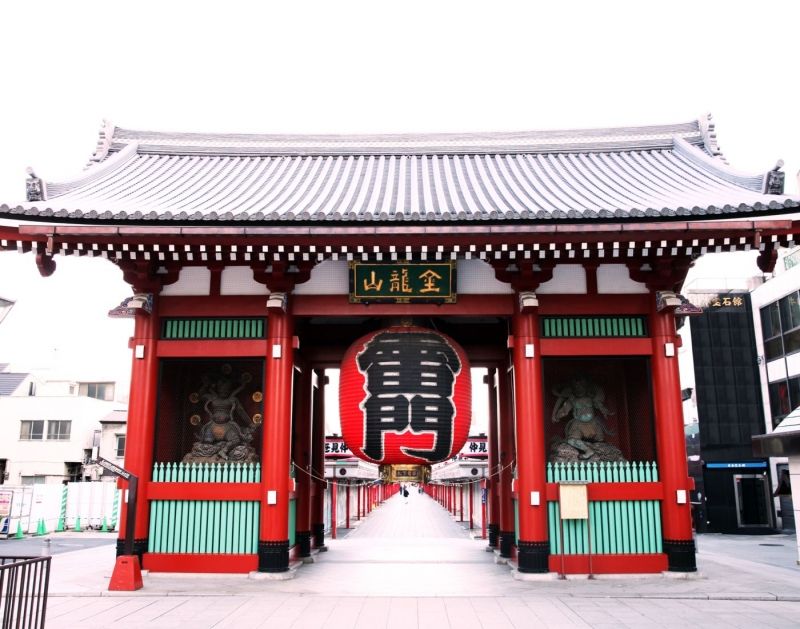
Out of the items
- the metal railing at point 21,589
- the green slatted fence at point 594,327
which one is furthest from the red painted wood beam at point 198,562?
the green slatted fence at point 594,327

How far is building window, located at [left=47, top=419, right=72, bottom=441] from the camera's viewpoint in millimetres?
40094

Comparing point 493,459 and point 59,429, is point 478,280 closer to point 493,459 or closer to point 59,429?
point 493,459

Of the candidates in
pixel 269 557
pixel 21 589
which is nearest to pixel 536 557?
pixel 269 557

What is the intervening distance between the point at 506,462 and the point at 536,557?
12.5 ft

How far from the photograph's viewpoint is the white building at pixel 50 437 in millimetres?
39438

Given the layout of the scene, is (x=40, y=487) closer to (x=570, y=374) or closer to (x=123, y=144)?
(x=123, y=144)

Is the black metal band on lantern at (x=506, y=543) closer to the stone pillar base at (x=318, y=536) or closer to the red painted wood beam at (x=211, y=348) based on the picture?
the stone pillar base at (x=318, y=536)

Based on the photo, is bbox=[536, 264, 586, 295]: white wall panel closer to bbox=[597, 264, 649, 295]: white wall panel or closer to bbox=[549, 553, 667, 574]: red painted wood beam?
bbox=[597, 264, 649, 295]: white wall panel

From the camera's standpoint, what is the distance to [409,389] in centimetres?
1085

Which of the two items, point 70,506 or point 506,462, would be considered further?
point 70,506

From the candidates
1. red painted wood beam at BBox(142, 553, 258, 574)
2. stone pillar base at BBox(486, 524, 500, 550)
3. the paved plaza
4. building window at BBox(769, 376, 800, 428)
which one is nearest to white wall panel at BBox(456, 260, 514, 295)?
the paved plaza

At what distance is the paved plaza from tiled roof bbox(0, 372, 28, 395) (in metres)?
36.7

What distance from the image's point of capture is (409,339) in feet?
36.8

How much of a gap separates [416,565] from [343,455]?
59.6ft
